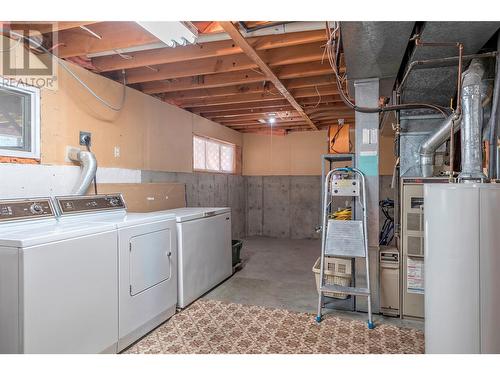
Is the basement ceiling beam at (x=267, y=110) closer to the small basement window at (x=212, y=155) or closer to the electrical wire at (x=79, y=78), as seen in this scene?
the small basement window at (x=212, y=155)

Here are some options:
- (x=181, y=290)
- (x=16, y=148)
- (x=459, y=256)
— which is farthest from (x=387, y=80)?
(x=16, y=148)

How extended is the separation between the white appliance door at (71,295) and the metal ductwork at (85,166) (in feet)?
3.20

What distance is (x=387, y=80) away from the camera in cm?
290

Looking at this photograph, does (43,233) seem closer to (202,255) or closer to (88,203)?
(88,203)

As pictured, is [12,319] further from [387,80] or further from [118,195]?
[387,80]

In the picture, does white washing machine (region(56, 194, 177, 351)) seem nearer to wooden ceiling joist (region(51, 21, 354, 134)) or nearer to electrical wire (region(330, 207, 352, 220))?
wooden ceiling joist (region(51, 21, 354, 134))

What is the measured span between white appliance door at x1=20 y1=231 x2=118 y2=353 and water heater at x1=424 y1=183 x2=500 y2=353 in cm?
211

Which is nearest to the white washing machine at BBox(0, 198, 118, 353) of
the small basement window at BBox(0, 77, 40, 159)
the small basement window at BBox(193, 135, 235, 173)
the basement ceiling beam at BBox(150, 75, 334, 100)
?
the small basement window at BBox(0, 77, 40, 159)

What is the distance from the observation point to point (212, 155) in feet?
20.0

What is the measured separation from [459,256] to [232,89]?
11.2 feet

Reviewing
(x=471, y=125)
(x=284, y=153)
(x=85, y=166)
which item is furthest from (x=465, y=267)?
(x=284, y=153)

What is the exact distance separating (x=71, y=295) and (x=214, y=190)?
13.5 feet

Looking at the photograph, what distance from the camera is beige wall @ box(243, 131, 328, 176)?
698 centimetres

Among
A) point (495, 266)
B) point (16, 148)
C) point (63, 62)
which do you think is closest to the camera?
point (495, 266)
